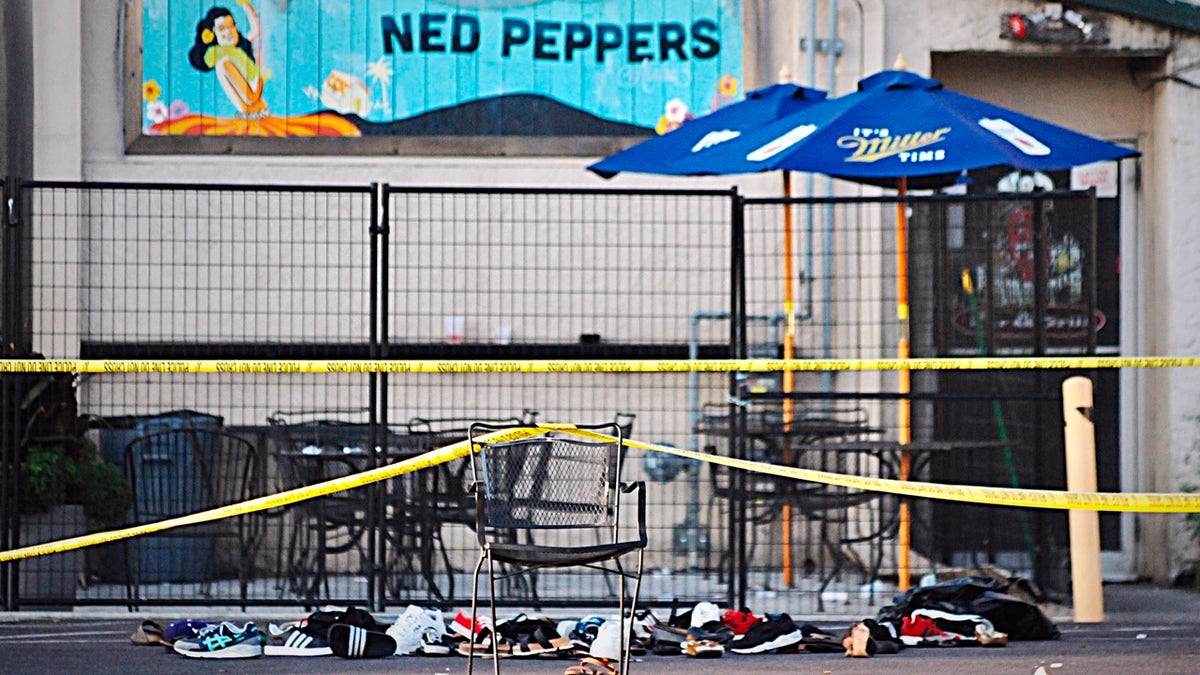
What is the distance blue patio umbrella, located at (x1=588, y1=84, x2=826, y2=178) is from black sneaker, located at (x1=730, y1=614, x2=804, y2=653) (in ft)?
8.22

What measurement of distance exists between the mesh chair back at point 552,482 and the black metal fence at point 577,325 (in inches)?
112

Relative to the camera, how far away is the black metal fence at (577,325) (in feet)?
31.6

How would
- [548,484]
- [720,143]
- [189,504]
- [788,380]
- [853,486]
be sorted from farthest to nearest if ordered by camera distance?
[788,380] < [189,504] < [720,143] < [853,486] < [548,484]

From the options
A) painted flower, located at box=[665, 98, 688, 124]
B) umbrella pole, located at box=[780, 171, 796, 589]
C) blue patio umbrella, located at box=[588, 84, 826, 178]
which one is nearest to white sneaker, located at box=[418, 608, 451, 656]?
umbrella pole, located at box=[780, 171, 796, 589]

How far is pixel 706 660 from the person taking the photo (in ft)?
23.8

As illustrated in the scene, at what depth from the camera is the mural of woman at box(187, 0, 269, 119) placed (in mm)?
10453

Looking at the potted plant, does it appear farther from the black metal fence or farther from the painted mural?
the painted mural

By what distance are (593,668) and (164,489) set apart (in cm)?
385

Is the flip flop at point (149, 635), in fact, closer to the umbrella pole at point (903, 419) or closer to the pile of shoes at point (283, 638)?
the pile of shoes at point (283, 638)

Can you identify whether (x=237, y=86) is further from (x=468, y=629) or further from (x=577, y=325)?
(x=468, y=629)

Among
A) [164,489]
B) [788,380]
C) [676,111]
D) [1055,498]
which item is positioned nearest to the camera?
[1055,498]

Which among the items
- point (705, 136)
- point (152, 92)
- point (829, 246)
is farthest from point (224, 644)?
point (829, 246)

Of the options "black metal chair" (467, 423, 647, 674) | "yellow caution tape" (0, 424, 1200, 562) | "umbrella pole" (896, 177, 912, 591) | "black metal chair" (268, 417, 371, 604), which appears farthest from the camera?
"umbrella pole" (896, 177, 912, 591)

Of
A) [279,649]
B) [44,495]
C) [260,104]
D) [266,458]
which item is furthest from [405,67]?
[279,649]
